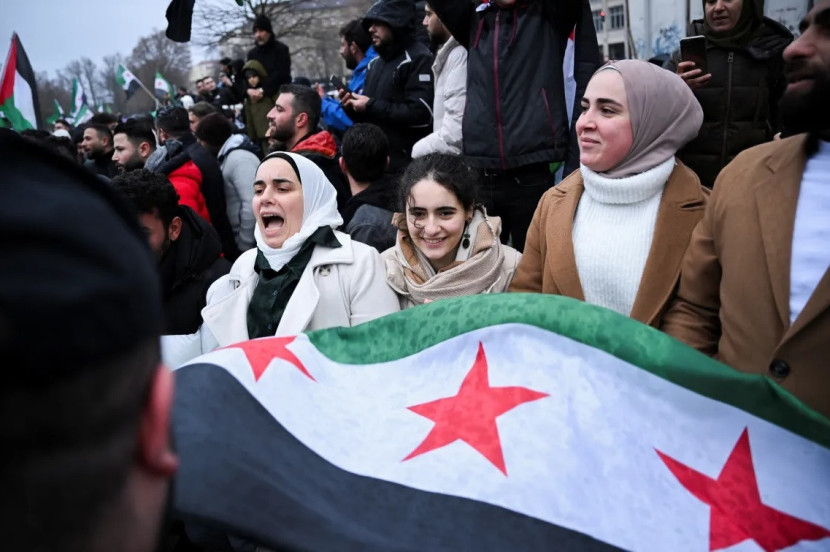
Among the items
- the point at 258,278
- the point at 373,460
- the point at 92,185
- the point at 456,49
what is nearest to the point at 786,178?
the point at 373,460

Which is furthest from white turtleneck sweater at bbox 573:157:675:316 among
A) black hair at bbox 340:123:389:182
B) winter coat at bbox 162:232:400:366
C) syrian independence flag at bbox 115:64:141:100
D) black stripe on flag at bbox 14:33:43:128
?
syrian independence flag at bbox 115:64:141:100

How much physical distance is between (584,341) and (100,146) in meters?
6.42

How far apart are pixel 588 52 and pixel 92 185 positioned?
3.59 metres

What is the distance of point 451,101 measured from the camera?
14.3 feet

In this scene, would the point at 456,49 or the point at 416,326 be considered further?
the point at 456,49

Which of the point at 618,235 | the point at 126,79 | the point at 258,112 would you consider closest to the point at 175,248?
the point at 618,235

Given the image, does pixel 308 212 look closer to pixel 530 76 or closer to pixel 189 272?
pixel 189 272

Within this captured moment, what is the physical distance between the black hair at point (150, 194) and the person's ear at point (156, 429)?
3.04 metres

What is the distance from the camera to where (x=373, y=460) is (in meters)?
1.96

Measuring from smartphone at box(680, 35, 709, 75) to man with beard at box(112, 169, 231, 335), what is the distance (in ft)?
8.93

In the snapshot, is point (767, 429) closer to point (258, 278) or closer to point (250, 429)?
point (250, 429)

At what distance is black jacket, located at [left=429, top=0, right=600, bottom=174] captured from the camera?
3.94 meters

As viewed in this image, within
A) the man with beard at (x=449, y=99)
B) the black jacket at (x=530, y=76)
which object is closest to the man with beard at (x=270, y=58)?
the man with beard at (x=449, y=99)

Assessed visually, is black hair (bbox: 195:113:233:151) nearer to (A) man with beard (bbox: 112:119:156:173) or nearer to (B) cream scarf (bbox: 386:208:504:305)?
(A) man with beard (bbox: 112:119:156:173)
